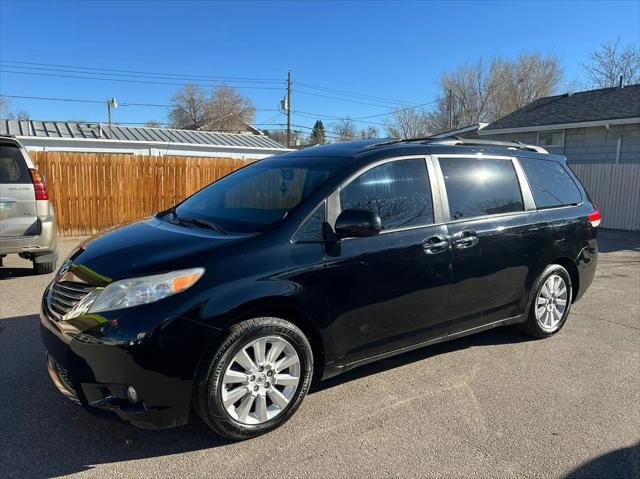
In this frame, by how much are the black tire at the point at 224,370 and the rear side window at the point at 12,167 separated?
497 cm

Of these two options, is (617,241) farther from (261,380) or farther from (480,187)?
(261,380)

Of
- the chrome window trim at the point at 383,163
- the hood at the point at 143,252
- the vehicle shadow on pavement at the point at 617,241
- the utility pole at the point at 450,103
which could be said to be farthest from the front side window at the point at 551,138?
the utility pole at the point at 450,103

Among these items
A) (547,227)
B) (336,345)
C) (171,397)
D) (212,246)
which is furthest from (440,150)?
(171,397)

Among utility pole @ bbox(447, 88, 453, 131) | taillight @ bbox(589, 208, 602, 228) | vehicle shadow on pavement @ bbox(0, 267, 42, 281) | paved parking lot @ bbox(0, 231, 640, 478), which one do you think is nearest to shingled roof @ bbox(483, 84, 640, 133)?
taillight @ bbox(589, 208, 602, 228)

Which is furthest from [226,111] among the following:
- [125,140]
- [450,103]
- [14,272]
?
[14,272]

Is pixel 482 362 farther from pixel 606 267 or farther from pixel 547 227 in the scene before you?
pixel 606 267

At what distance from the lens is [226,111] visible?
5991 cm

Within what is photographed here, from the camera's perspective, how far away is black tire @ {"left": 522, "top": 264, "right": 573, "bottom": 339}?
4.67 metres

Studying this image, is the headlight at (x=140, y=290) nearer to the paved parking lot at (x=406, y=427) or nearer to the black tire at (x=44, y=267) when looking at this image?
the paved parking lot at (x=406, y=427)

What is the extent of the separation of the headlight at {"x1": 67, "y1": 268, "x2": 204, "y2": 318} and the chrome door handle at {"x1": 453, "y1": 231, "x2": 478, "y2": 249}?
80.9 inches

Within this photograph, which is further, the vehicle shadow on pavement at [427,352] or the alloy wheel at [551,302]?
the alloy wheel at [551,302]

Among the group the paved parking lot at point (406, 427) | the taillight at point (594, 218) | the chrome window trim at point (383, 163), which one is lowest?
the paved parking lot at point (406, 427)

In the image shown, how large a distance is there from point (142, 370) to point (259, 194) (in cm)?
161

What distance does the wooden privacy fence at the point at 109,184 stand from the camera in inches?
432
